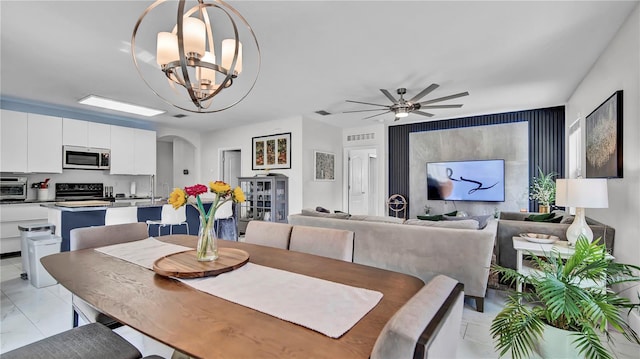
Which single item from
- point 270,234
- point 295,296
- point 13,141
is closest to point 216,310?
point 295,296

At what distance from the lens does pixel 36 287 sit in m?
3.16

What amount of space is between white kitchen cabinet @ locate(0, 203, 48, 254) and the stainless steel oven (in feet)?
1.27

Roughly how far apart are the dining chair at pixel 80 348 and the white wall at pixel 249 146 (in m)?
4.58

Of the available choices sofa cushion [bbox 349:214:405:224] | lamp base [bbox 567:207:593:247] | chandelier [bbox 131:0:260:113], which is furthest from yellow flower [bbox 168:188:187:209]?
lamp base [bbox 567:207:593:247]

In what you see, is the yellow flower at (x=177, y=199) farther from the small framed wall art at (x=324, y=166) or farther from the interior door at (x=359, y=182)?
the interior door at (x=359, y=182)

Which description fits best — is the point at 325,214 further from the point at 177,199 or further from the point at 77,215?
the point at 77,215

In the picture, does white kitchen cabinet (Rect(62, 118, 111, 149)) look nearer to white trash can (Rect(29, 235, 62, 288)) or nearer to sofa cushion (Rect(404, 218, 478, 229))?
white trash can (Rect(29, 235, 62, 288))

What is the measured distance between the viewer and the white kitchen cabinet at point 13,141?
4.40 metres

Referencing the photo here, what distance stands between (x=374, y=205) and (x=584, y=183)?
4982 mm

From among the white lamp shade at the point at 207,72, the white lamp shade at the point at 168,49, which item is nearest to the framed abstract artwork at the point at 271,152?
the white lamp shade at the point at 207,72

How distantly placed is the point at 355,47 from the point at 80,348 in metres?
2.91

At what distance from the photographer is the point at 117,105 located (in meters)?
4.77

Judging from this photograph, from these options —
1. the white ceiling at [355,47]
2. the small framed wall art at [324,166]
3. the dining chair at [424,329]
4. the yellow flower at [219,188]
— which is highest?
the white ceiling at [355,47]

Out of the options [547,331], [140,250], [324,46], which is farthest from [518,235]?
[140,250]
